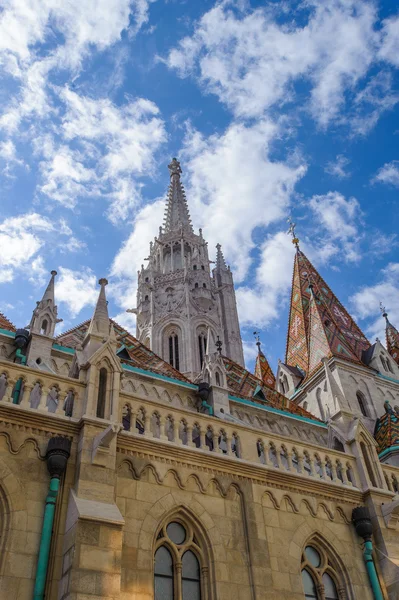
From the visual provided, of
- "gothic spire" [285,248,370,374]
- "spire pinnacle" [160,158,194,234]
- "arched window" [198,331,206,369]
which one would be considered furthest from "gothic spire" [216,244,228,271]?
"gothic spire" [285,248,370,374]

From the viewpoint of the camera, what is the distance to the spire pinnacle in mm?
47062

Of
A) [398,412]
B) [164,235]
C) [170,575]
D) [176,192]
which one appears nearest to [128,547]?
[170,575]

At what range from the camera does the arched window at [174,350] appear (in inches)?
1374

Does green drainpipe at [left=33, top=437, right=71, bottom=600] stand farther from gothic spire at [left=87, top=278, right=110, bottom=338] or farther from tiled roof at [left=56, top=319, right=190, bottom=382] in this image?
tiled roof at [left=56, top=319, right=190, bottom=382]

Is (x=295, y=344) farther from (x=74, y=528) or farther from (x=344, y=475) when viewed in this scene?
(x=74, y=528)

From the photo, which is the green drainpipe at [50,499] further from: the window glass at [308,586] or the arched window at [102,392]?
the window glass at [308,586]

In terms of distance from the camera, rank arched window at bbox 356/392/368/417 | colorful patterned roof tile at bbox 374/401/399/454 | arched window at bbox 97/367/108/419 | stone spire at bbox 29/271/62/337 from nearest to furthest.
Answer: arched window at bbox 97/367/108/419
stone spire at bbox 29/271/62/337
colorful patterned roof tile at bbox 374/401/399/454
arched window at bbox 356/392/368/417

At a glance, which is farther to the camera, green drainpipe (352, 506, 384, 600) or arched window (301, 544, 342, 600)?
green drainpipe (352, 506, 384, 600)

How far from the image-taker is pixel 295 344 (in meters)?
24.4

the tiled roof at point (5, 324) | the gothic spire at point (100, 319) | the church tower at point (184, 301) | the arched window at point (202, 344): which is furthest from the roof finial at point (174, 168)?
the gothic spire at point (100, 319)

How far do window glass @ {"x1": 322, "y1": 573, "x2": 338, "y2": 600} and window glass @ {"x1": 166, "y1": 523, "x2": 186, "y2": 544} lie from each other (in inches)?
97.4

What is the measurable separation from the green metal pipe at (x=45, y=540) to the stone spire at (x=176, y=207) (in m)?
39.6

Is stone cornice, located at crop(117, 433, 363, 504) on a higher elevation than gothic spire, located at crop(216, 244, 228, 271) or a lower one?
lower

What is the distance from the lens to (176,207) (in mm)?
49906
